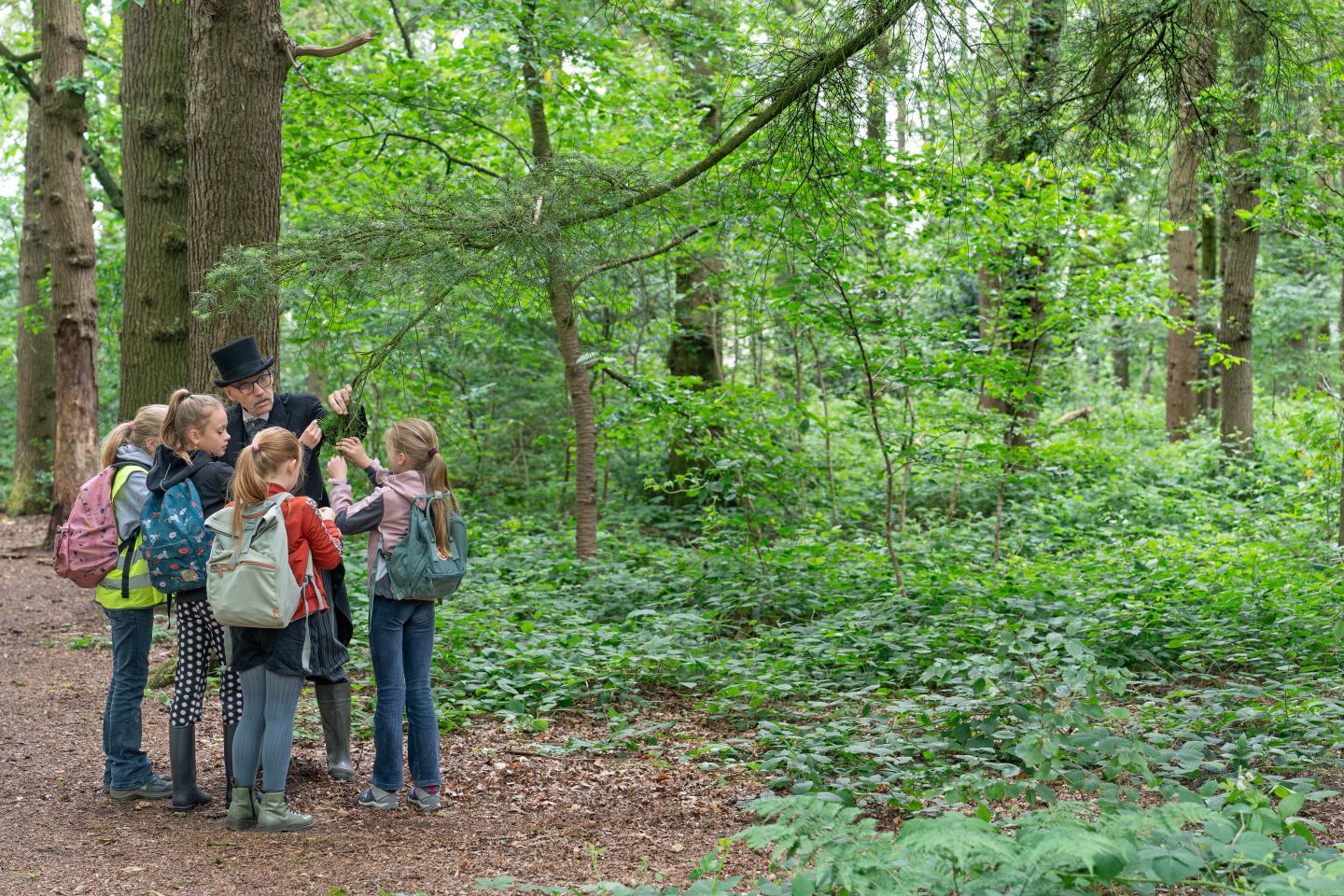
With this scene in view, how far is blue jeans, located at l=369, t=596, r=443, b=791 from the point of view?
4387 millimetres

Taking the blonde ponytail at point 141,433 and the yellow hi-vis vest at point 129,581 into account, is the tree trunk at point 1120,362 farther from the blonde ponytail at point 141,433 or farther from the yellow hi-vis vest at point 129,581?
the yellow hi-vis vest at point 129,581

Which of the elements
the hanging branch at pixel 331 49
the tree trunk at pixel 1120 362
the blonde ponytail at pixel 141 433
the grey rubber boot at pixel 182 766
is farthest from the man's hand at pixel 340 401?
the tree trunk at pixel 1120 362

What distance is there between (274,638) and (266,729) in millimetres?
359

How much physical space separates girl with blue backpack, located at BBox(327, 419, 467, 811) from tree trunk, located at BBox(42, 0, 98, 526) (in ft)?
29.3

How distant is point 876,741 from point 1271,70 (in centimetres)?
385

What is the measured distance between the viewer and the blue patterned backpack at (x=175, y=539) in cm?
416

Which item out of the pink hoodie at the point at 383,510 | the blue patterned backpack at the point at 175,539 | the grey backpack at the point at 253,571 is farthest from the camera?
the pink hoodie at the point at 383,510

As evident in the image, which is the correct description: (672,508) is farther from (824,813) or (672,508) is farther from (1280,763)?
(824,813)

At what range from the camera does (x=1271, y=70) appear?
5.21 metres

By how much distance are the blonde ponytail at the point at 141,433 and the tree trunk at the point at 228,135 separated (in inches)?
51.1

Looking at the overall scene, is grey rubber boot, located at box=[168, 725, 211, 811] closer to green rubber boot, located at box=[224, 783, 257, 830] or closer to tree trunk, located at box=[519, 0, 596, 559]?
green rubber boot, located at box=[224, 783, 257, 830]

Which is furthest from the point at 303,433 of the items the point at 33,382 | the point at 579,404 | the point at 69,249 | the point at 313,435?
the point at 33,382

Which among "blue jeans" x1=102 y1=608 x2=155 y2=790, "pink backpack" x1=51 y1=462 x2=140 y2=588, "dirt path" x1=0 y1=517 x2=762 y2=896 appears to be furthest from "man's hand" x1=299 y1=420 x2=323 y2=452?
"dirt path" x1=0 y1=517 x2=762 y2=896

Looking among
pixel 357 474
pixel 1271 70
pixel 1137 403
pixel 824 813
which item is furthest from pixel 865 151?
pixel 1137 403
